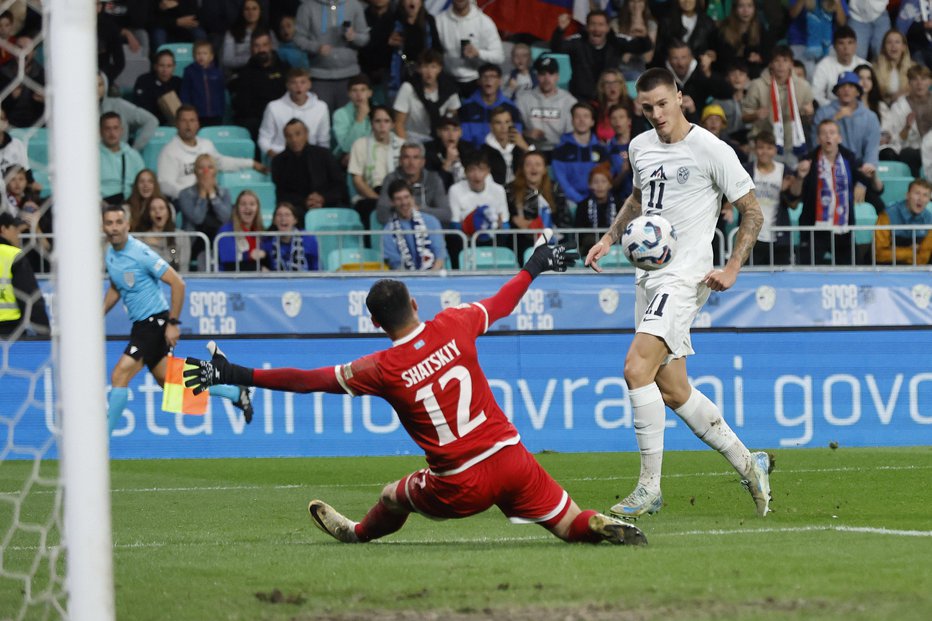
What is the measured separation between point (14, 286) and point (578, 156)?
24.5 feet

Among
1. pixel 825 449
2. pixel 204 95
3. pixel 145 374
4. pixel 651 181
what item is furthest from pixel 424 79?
pixel 651 181

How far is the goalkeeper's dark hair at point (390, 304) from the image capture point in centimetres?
628

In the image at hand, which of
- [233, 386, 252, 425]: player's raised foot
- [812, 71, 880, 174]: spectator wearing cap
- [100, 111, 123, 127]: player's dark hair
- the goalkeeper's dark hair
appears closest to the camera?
the goalkeeper's dark hair

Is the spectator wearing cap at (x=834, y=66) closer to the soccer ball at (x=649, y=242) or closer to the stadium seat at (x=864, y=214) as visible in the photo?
the stadium seat at (x=864, y=214)

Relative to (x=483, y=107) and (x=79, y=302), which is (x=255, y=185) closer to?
(x=483, y=107)

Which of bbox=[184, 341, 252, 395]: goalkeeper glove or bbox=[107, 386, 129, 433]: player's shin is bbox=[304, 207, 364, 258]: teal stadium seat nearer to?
bbox=[107, 386, 129, 433]: player's shin

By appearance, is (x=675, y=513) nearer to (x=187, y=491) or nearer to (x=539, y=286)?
(x=187, y=491)

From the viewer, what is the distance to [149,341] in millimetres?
12453

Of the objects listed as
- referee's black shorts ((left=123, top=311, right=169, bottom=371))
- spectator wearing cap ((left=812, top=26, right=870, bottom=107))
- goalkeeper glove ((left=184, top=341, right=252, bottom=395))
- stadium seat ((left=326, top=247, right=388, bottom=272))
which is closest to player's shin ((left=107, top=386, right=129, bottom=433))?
referee's black shorts ((left=123, top=311, right=169, bottom=371))

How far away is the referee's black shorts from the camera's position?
40.8 ft

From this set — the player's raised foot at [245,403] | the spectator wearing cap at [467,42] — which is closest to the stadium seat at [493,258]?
the player's raised foot at [245,403]

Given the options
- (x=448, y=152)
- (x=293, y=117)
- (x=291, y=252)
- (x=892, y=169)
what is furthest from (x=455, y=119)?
(x=892, y=169)

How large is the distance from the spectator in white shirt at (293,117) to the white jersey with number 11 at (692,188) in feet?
29.9

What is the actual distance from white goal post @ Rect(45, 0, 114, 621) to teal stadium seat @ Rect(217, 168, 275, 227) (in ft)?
38.2
